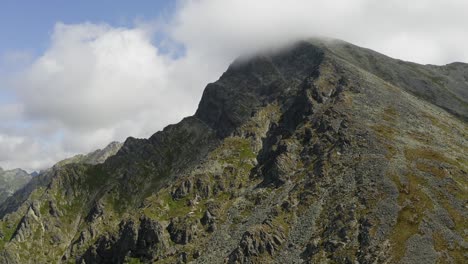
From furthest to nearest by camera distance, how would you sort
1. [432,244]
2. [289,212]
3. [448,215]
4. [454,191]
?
1. [289,212]
2. [454,191]
3. [448,215]
4. [432,244]

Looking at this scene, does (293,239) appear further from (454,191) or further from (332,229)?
(454,191)

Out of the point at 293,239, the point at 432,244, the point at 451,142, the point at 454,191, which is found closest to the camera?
the point at 432,244

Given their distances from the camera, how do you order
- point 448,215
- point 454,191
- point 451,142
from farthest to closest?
point 451,142, point 454,191, point 448,215

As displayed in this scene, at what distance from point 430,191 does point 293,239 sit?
157ft

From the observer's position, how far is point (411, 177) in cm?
15862

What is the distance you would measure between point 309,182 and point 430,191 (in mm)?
48444

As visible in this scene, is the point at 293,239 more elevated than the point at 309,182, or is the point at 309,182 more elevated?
the point at 309,182

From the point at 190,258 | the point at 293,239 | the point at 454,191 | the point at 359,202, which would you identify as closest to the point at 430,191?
the point at 454,191

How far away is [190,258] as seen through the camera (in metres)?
182

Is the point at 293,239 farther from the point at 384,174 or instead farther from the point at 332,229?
the point at 384,174

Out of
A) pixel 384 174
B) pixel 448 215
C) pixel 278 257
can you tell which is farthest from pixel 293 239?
pixel 448 215

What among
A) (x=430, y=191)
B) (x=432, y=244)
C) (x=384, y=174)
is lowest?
(x=432, y=244)

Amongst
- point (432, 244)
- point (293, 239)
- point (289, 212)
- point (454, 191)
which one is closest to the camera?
point (432, 244)

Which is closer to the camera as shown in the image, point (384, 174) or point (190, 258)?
point (384, 174)
